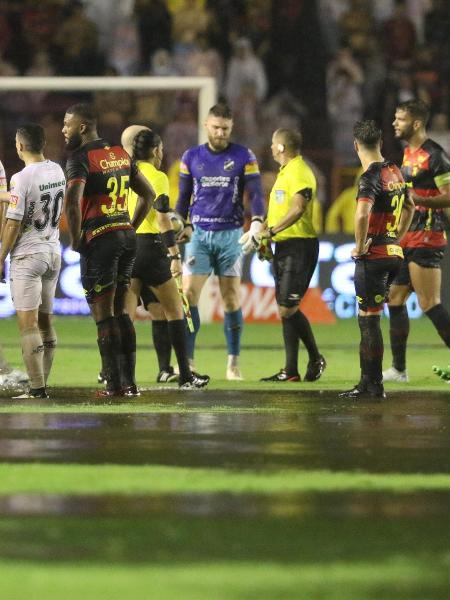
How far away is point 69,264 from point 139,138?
8929 mm

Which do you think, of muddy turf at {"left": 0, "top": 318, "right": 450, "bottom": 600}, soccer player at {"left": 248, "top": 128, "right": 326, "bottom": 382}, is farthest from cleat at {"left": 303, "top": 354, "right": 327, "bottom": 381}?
muddy turf at {"left": 0, "top": 318, "right": 450, "bottom": 600}

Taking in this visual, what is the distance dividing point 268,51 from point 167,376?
13432 mm

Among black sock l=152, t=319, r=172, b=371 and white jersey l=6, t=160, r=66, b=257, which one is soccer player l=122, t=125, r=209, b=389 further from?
white jersey l=6, t=160, r=66, b=257

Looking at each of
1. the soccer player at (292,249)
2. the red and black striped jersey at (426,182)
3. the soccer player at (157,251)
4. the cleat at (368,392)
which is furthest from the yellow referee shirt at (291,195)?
the cleat at (368,392)

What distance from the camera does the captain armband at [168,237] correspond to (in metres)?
13.3

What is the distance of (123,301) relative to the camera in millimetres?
12273

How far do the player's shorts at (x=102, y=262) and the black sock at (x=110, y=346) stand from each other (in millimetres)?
215

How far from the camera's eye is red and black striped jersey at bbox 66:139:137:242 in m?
11.7

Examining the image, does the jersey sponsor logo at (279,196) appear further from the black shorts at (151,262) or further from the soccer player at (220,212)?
the black shorts at (151,262)

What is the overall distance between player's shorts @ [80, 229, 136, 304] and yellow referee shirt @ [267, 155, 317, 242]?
8.05ft

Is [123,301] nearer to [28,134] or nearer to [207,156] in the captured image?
[28,134]

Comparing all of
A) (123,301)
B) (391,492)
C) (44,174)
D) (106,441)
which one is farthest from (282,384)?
(391,492)

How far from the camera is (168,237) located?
527 inches

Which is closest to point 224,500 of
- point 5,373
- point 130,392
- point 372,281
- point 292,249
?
point 372,281
